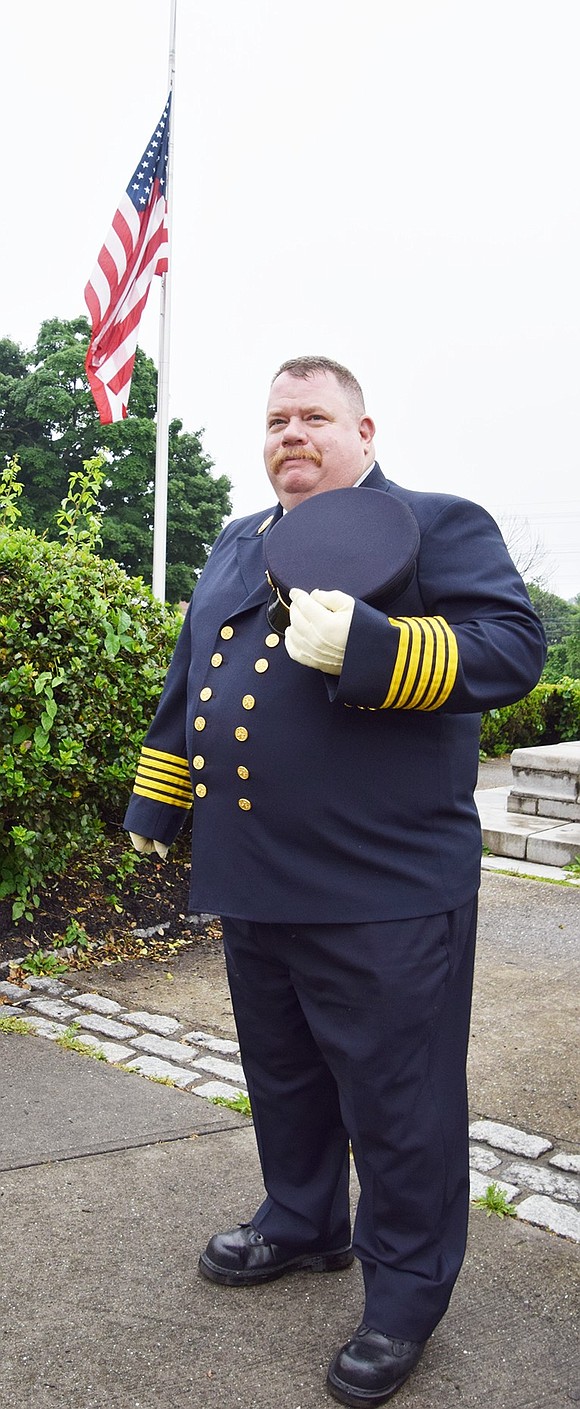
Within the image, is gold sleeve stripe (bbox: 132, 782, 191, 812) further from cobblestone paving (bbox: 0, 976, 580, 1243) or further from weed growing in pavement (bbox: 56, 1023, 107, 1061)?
weed growing in pavement (bbox: 56, 1023, 107, 1061)

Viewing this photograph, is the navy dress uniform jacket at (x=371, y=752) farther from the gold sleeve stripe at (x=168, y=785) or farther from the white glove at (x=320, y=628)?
the gold sleeve stripe at (x=168, y=785)

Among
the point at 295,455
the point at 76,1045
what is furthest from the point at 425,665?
the point at 76,1045

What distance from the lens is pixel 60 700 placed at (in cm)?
459

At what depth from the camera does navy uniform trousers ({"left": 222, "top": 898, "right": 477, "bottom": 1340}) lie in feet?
6.66

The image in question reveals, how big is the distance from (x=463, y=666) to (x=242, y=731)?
437 mm

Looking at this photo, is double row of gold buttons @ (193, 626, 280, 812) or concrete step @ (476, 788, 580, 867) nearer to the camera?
double row of gold buttons @ (193, 626, 280, 812)

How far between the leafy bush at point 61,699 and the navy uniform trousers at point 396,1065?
233cm

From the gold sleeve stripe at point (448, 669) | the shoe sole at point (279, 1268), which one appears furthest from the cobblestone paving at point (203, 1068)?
the gold sleeve stripe at point (448, 669)

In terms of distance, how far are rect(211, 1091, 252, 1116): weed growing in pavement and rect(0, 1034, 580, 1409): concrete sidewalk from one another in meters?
0.12

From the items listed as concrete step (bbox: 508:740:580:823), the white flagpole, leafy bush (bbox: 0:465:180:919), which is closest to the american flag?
the white flagpole

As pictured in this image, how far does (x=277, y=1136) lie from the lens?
2350mm

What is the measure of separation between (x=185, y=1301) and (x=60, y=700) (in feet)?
8.79

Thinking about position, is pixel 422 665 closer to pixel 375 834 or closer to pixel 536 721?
pixel 375 834

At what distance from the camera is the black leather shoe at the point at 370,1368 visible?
202 cm
